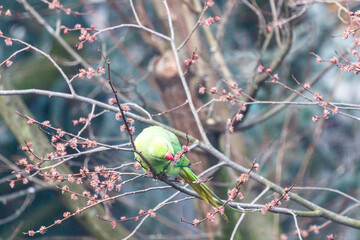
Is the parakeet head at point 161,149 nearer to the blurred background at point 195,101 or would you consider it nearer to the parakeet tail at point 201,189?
the parakeet tail at point 201,189

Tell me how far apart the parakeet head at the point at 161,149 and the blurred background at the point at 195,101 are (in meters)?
1.92

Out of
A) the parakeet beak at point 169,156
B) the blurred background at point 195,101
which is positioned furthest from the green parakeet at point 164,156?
the blurred background at point 195,101

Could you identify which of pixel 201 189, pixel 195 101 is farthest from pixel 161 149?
pixel 195 101

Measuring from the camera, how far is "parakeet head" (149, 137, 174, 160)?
2469mm

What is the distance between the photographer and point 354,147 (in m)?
6.21

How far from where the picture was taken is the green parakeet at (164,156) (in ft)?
8.19

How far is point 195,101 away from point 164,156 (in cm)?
213

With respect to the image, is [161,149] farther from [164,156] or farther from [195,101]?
[195,101]

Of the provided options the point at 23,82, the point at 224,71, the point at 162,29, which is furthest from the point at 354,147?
the point at 23,82

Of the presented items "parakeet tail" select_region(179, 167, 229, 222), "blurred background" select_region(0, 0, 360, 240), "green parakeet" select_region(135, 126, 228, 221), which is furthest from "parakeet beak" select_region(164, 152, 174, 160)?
"blurred background" select_region(0, 0, 360, 240)

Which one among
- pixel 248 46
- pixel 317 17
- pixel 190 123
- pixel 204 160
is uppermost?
pixel 317 17

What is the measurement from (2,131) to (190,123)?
2.75 m

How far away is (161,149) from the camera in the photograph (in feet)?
8.14

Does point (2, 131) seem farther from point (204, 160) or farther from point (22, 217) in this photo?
point (204, 160)
